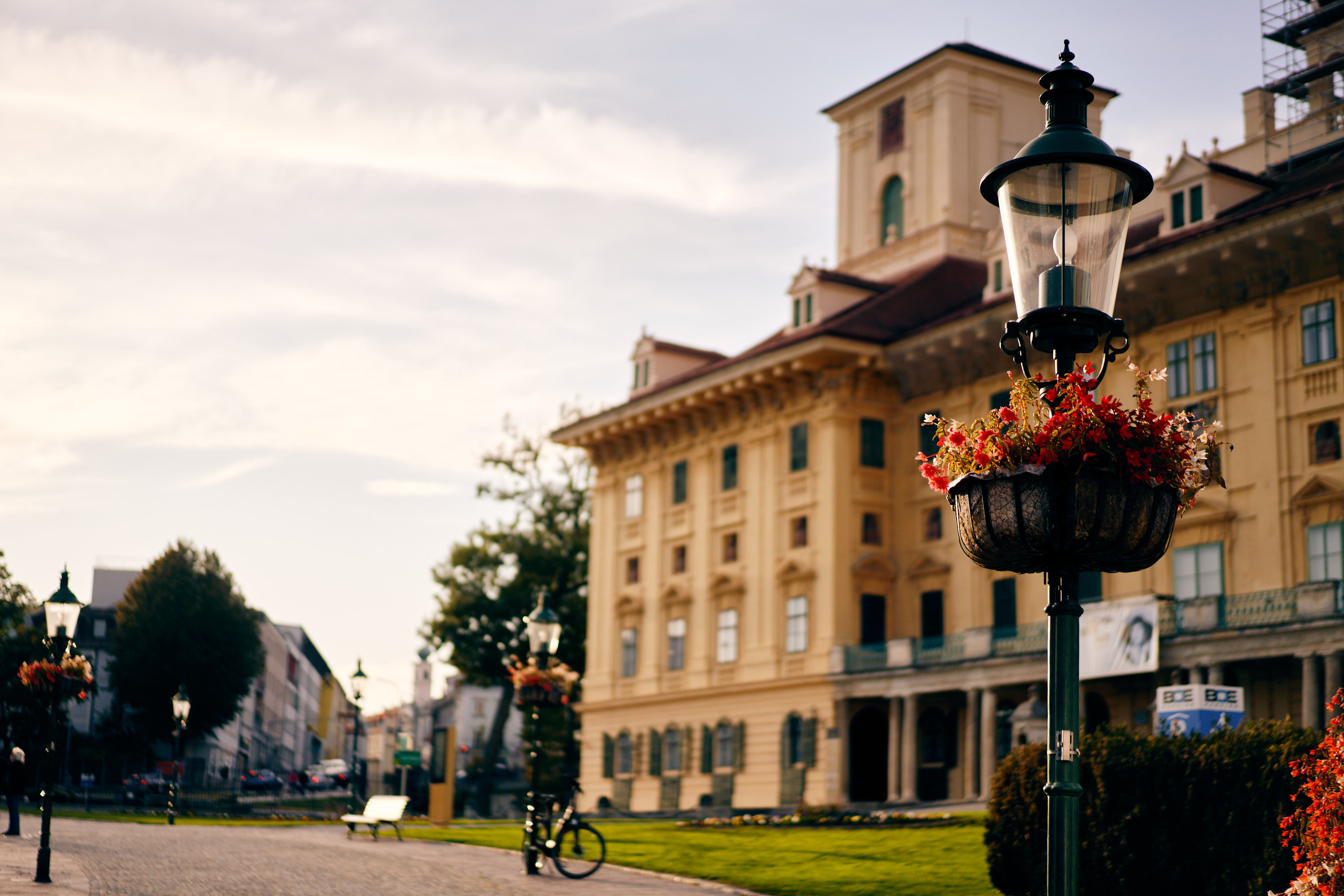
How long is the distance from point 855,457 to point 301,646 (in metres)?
114

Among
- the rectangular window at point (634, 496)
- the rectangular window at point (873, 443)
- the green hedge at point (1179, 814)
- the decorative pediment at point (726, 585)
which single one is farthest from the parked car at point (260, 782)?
the green hedge at point (1179, 814)

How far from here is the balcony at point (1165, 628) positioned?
3294 cm

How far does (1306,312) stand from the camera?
35500 mm

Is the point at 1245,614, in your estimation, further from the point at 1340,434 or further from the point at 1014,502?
the point at 1014,502

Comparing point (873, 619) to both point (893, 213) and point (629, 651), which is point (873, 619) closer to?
point (629, 651)

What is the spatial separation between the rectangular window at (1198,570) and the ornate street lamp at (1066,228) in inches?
1209

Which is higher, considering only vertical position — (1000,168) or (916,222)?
(916,222)

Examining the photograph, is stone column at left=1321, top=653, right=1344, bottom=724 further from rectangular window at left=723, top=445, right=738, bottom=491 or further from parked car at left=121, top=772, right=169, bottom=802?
parked car at left=121, top=772, right=169, bottom=802

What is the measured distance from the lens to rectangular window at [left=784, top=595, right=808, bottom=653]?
47.1 meters

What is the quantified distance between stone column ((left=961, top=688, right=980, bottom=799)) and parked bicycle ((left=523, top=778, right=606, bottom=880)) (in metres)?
18.1

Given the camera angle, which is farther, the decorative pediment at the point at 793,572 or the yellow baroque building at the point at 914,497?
the decorative pediment at the point at 793,572

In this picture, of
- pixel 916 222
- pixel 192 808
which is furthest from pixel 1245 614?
pixel 192 808

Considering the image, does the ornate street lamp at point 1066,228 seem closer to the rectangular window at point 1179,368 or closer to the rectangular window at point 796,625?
the rectangular window at point 1179,368

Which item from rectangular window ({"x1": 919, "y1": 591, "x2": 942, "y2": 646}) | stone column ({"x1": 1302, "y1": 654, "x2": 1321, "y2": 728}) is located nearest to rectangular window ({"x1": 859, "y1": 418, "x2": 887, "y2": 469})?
rectangular window ({"x1": 919, "y1": 591, "x2": 942, "y2": 646})
